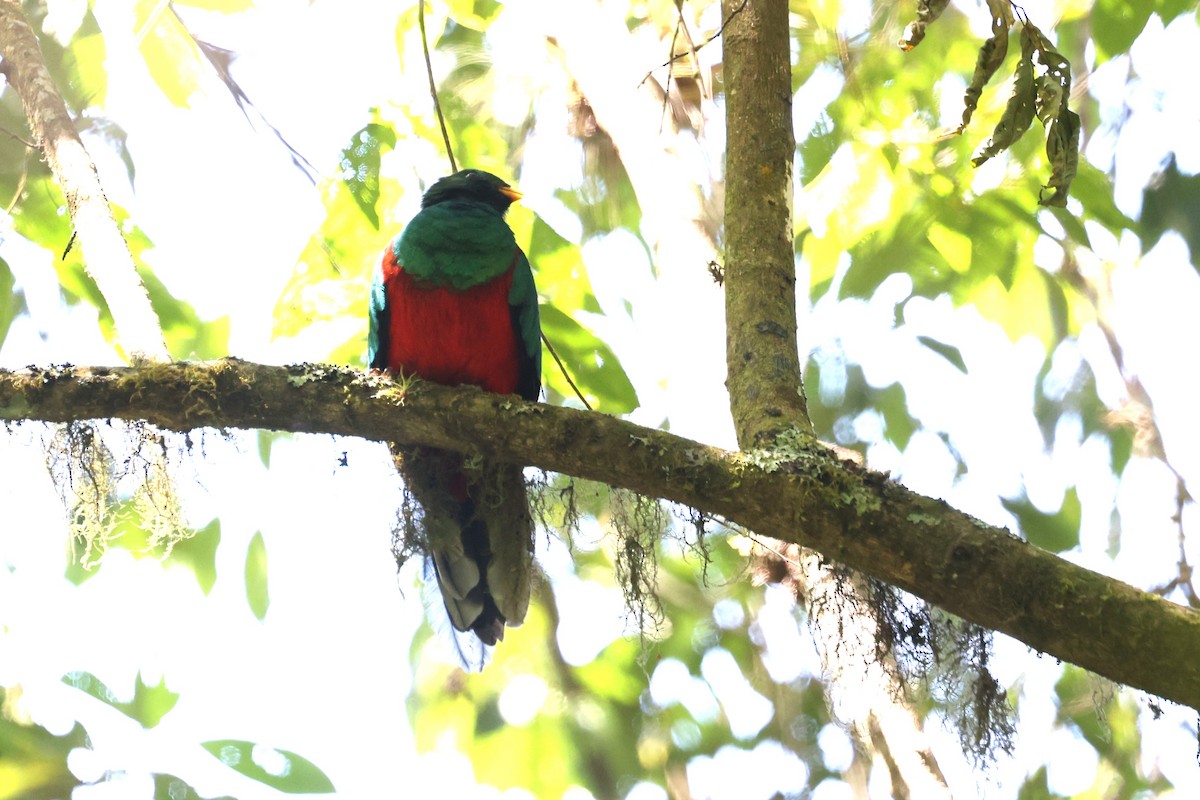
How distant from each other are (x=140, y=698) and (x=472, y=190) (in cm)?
216

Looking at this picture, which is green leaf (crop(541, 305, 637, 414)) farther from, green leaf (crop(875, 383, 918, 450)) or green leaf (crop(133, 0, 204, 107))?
green leaf (crop(133, 0, 204, 107))

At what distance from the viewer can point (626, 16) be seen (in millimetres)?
4730

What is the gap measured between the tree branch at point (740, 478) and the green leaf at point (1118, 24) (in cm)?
207

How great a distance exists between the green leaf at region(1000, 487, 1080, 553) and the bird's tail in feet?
6.54

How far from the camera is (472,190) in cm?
380

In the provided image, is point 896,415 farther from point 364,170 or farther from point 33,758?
point 33,758

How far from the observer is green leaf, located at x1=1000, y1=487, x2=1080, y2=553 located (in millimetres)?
3787

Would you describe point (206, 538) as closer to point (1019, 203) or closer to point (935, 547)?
point (935, 547)

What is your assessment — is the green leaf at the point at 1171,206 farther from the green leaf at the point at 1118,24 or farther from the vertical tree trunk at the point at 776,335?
the vertical tree trunk at the point at 776,335

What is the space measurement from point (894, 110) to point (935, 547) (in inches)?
97.7

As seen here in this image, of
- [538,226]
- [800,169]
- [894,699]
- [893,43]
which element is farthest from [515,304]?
[893,43]

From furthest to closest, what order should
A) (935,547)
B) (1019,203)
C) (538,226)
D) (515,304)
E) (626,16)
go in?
(626,16), (538,226), (1019,203), (515,304), (935,547)

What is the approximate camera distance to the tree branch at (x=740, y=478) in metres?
1.74

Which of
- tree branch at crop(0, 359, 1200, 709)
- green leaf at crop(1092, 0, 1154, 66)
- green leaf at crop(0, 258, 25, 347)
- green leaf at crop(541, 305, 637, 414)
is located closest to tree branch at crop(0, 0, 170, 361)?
tree branch at crop(0, 359, 1200, 709)
